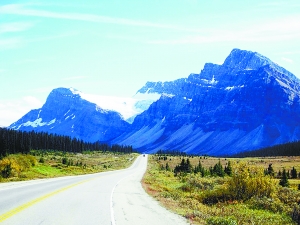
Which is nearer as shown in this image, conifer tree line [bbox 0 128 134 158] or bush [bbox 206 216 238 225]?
bush [bbox 206 216 238 225]

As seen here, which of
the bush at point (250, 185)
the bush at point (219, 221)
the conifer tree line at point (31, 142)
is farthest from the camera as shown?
the conifer tree line at point (31, 142)

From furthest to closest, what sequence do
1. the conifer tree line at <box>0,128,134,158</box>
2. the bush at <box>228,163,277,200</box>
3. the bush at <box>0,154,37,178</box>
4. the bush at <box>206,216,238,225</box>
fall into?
the conifer tree line at <box>0,128,134,158</box>
the bush at <box>0,154,37,178</box>
the bush at <box>228,163,277,200</box>
the bush at <box>206,216,238,225</box>

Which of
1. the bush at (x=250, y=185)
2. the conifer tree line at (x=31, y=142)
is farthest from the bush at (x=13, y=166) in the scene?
the conifer tree line at (x=31, y=142)

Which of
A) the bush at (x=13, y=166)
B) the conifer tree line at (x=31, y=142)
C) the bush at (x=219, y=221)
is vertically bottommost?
the bush at (x=219, y=221)

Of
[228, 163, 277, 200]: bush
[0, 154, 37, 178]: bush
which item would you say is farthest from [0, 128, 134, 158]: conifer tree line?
[228, 163, 277, 200]: bush

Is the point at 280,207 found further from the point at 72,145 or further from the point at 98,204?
the point at 72,145

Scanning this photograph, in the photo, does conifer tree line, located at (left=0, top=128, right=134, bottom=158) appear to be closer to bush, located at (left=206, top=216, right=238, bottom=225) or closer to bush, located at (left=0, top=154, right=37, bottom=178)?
bush, located at (left=0, top=154, right=37, bottom=178)

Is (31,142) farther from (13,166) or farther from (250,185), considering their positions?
(250,185)

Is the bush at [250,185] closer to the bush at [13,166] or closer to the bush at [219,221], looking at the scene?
the bush at [219,221]

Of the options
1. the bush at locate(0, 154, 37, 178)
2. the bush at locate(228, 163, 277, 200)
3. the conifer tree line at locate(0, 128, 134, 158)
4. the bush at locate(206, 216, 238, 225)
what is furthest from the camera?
the conifer tree line at locate(0, 128, 134, 158)

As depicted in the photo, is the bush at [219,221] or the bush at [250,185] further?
the bush at [250,185]

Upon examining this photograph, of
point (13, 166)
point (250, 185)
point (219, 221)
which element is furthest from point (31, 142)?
point (219, 221)

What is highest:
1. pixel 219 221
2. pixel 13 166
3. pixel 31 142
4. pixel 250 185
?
pixel 31 142

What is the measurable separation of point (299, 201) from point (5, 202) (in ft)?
68.0
